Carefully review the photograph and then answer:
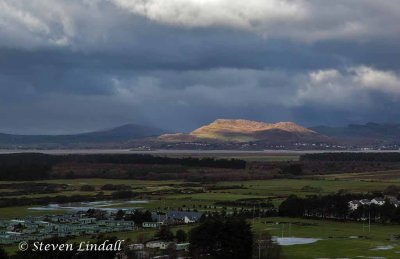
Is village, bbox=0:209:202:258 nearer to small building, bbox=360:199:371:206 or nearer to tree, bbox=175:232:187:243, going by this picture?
tree, bbox=175:232:187:243

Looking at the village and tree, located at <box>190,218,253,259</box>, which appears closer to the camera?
tree, located at <box>190,218,253,259</box>

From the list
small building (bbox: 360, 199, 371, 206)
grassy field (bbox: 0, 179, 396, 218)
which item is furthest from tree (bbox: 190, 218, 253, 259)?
small building (bbox: 360, 199, 371, 206)

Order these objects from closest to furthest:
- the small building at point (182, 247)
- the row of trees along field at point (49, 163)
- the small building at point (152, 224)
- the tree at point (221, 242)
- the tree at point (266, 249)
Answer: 1. the tree at point (221, 242)
2. the tree at point (266, 249)
3. the small building at point (182, 247)
4. the small building at point (152, 224)
5. the row of trees along field at point (49, 163)

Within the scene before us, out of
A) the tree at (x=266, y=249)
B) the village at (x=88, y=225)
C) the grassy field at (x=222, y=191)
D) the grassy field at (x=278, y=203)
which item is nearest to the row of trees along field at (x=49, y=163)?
the grassy field at (x=278, y=203)

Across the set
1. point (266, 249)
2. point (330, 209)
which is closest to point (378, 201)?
point (330, 209)

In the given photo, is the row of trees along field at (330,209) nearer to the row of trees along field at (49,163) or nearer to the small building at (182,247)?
the small building at (182,247)

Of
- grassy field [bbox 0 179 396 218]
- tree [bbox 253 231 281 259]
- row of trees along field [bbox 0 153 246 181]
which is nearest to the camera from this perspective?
tree [bbox 253 231 281 259]

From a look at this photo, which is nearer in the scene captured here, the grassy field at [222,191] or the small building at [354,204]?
the small building at [354,204]

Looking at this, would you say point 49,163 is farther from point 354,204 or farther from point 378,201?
point 354,204

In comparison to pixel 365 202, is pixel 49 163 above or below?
above

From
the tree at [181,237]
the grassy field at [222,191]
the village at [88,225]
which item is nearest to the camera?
the village at [88,225]

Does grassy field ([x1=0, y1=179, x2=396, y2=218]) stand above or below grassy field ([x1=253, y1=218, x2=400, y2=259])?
above
